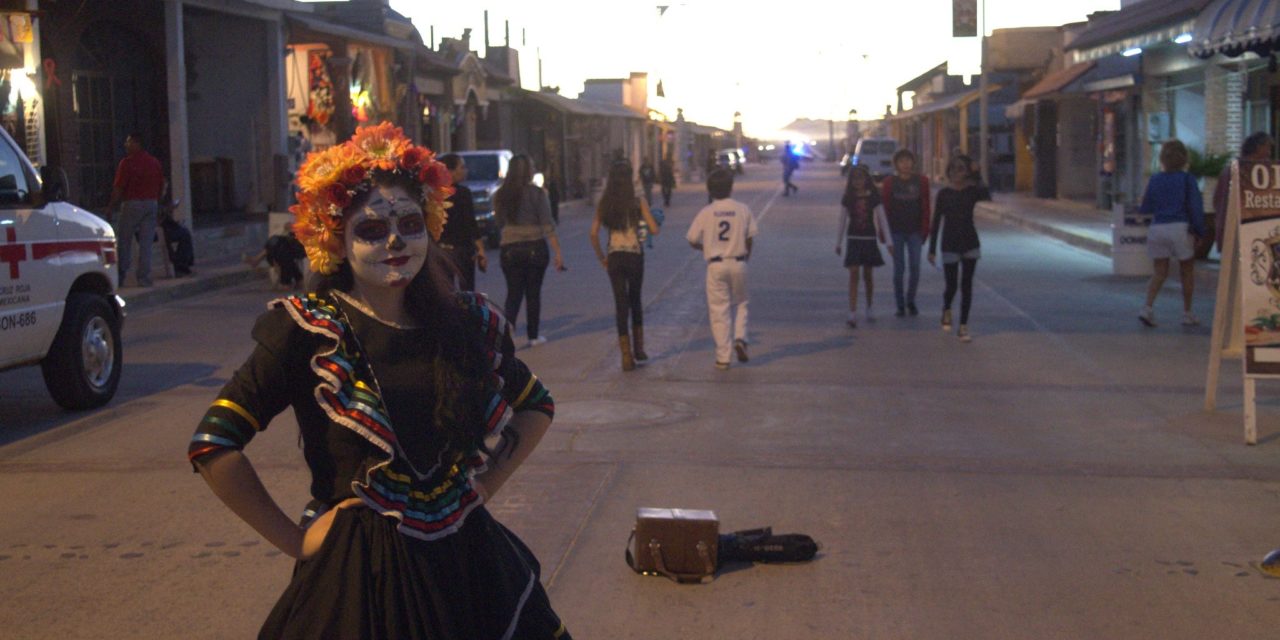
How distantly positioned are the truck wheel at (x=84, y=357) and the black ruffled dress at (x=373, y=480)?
24.8 ft

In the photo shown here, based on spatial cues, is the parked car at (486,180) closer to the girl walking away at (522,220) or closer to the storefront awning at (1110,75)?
the storefront awning at (1110,75)

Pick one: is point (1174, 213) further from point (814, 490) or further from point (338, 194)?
point (338, 194)

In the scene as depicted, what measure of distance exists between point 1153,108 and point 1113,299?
13.9m

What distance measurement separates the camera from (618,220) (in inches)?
461

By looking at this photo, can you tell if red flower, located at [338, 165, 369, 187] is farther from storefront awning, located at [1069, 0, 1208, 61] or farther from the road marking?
storefront awning, located at [1069, 0, 1208, 61]

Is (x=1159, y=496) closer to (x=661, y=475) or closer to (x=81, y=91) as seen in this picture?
(x=661, y=475)

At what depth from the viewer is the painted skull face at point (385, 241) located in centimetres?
313

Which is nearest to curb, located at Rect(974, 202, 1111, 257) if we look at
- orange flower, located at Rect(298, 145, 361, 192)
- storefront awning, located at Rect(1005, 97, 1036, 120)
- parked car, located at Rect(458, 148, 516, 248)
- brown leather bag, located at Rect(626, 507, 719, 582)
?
storefront awning, located at Rect(1005, 97, 1036, 120)

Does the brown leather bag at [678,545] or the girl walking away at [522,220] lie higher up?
the girl walking away at [522,220]

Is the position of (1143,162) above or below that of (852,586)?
above

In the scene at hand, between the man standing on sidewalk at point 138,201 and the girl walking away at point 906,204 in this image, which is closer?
the girl walking away at point 906,204

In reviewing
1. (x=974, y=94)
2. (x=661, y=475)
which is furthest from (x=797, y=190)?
(x=661, y=475)

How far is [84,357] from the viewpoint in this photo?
10.2 meters

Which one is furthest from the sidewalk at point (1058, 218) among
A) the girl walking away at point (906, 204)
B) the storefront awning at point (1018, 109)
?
the girl walking away at point (906, 204)
